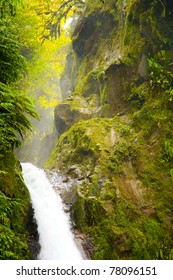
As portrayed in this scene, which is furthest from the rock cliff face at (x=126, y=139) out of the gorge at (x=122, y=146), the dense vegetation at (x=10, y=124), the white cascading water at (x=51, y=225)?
the dense vegetation at (x=10, y=124)

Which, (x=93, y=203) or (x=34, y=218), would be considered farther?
(x=93, y=203)

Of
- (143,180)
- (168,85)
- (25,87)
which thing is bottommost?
(143,180)

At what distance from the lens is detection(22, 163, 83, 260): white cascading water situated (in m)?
6.58

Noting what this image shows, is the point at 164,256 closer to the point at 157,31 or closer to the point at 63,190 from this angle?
the point at 63,190

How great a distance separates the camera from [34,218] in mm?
6938

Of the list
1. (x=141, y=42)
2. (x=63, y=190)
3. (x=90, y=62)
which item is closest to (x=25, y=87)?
(x=90, y=62)

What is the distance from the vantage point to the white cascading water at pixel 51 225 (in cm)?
658

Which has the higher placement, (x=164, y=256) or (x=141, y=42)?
(x=141, y=42)

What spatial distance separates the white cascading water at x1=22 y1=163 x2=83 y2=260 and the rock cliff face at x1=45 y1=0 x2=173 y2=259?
18.1 inches

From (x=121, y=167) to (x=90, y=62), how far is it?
693 cm

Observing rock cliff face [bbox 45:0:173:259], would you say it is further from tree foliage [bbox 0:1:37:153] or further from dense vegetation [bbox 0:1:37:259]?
tree foliage [bbox 0:1:37:153]

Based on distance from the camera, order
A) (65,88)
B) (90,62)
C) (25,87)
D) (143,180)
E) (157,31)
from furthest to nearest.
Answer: (65,88) < (25,87) < (90,62) < (157,31) < (143,180)

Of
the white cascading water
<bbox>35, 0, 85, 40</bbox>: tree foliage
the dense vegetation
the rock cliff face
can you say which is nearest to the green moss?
the dense vegetation
